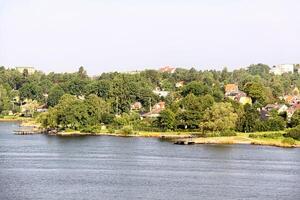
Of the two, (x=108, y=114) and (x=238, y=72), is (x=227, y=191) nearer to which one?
(x=108, y=114)

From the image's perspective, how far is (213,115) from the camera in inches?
2229

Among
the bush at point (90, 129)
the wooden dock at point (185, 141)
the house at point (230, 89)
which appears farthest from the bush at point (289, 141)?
the house at point (230, 89)

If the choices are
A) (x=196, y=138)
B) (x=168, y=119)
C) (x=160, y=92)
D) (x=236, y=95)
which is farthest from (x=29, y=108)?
(x=196, y=138)

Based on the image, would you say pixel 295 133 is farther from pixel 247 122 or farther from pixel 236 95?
pixel 236 95

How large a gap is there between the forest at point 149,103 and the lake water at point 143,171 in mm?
7727

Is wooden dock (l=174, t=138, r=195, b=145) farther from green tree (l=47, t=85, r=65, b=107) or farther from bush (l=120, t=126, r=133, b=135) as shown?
green tree (l=47, t=85, r=65, b=107)

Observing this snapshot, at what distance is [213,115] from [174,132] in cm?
574

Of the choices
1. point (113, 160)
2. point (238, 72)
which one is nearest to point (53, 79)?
point (238, 72)

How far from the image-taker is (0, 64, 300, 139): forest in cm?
5856

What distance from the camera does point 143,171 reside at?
36.6 meters

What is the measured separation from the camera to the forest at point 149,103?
58562 mm

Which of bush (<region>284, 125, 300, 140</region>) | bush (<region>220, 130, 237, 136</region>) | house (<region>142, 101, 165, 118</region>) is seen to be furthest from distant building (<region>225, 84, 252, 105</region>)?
bush (<region>284, 125, 300, 140</region>)

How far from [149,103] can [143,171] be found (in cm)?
4787

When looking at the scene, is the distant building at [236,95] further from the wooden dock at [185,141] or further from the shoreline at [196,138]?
the wooden dock at [185,141]
